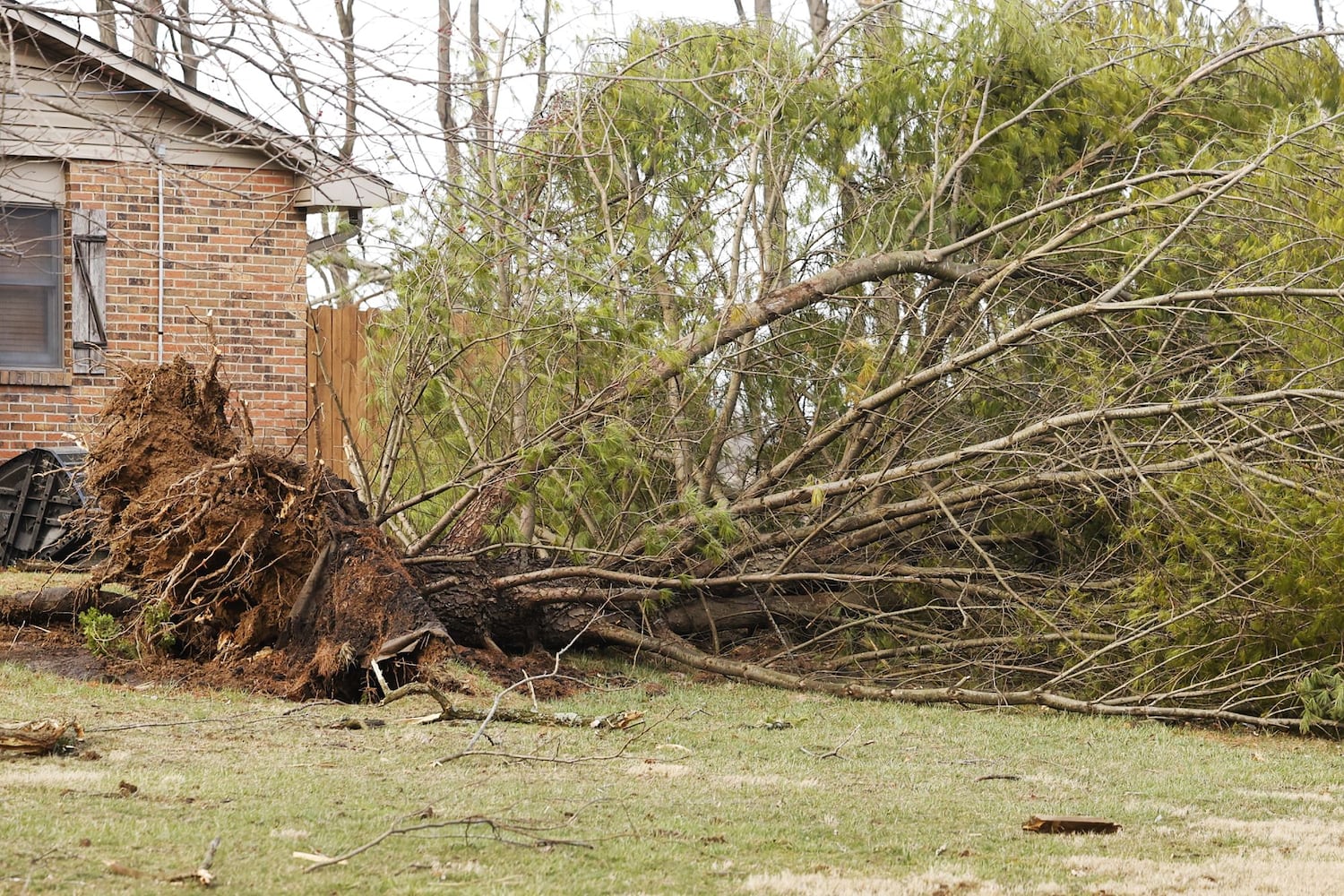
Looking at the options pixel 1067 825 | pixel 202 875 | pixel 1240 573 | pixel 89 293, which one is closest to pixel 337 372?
pixel 89 293

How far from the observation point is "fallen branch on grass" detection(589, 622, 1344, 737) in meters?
7.16

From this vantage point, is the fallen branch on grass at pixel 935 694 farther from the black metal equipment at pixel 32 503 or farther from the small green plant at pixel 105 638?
the black metal equipment at pixel 32 503

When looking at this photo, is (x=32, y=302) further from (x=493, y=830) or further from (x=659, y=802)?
(x=493, y=830)

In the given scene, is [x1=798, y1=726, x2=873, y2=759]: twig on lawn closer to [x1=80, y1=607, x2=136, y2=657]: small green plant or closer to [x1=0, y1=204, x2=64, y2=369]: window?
[x1=80, y1=607, x2=136, y2=657]: small green plant

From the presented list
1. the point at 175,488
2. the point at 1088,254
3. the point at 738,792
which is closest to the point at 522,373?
the point at 175,488

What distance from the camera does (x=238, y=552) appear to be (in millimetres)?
7105

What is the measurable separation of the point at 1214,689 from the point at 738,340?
11.4 feet

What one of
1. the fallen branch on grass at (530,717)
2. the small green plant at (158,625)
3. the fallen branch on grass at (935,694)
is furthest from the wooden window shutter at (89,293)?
the fallen branch on grass at (530,717)

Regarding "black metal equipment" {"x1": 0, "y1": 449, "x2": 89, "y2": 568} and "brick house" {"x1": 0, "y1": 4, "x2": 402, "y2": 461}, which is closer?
"black metal equipment" {"x1": 0, "y1": 449, "x2": 89, "y2": 568}

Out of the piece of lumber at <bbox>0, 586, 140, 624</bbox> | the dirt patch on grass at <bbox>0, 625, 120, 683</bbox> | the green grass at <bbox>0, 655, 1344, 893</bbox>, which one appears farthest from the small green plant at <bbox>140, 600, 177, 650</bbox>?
the green grass at <bbox>0, 655, 1344, 893</bbox>

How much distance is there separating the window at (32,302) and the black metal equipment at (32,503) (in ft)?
6.50

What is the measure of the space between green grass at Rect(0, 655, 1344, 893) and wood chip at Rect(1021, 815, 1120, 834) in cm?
6

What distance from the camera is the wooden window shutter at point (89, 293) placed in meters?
12.0

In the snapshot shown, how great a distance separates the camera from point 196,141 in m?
5.02
